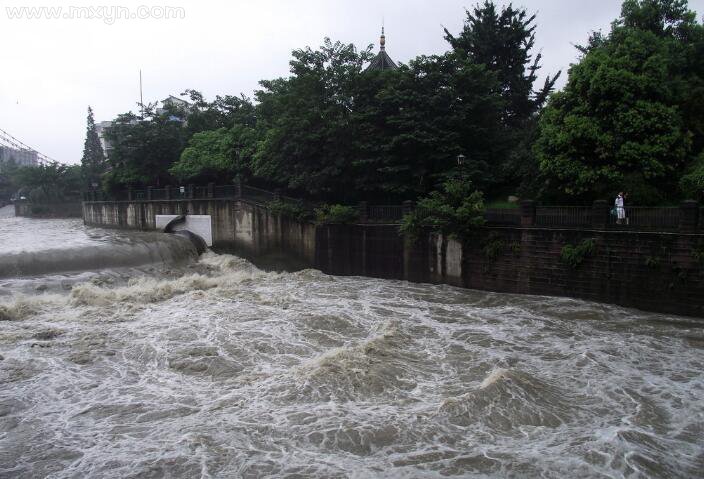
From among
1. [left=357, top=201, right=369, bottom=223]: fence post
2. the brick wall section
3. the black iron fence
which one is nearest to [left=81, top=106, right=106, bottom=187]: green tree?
the black iron fence

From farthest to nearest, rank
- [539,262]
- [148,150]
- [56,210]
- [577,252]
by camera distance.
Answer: [56,210], [148,150], [539,262], [577,252]

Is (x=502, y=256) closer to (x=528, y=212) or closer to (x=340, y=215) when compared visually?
(x=528, y=212)

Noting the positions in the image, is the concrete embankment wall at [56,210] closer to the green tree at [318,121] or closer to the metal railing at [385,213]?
the green tree at [318,121]

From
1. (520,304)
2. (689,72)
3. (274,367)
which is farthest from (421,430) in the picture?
(689,72)

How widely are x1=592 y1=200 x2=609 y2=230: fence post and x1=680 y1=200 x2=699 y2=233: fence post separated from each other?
1796 mm

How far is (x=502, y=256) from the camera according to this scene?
615 inches

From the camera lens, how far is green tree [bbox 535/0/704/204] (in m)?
14.3

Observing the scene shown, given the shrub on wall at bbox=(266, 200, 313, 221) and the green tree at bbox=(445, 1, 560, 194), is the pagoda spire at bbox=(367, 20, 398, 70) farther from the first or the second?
the shrub on wall at bbox=(266, 200, 313, 221)

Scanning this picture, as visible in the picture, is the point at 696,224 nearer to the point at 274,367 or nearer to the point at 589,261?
the point at 589,261

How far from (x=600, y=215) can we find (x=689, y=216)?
210 cm

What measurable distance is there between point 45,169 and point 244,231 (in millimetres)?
42521

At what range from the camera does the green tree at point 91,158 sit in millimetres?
50812

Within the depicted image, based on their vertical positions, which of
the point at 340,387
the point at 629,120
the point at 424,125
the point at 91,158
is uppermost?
the point at 91,158

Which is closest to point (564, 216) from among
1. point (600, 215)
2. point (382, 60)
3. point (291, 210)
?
point (600, 215)
